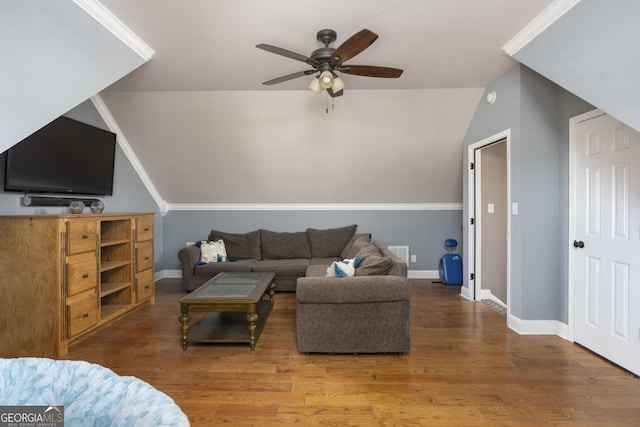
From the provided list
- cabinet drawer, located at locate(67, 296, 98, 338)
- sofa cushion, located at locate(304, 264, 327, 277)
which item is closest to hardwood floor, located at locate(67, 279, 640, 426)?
cabinet drawer, located at locate(67, 296, 98, 338)

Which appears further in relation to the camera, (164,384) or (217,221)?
(217,221)

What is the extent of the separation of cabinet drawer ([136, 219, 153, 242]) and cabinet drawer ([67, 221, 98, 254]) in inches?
28.1

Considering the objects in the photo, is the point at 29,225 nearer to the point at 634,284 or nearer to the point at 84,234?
the point at 84,234

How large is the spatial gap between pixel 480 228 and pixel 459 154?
1161 millimetres

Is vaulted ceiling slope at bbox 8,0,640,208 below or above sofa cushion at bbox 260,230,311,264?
above

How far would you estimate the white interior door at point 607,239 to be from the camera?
2264 millimetres

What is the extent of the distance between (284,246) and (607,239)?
379 centimetres

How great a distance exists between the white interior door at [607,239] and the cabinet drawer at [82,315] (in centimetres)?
441

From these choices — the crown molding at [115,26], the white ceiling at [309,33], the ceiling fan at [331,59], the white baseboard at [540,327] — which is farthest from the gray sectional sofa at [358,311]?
the crown molding at [115,26]

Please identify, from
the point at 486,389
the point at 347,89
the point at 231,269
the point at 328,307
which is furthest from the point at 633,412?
the point at 231,269

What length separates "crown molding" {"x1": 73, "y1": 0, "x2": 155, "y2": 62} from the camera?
2025 mm

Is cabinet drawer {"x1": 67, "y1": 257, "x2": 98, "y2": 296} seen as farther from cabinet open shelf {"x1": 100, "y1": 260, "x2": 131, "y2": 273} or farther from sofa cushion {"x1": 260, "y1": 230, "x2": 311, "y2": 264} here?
sofa cushion {"x1": 260, "y1": 230, "x2": 311, "y2": 264}

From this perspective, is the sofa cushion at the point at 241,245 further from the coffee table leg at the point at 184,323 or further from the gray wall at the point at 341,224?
the coffee table leg at the point at 184,323

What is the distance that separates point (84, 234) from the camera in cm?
272
